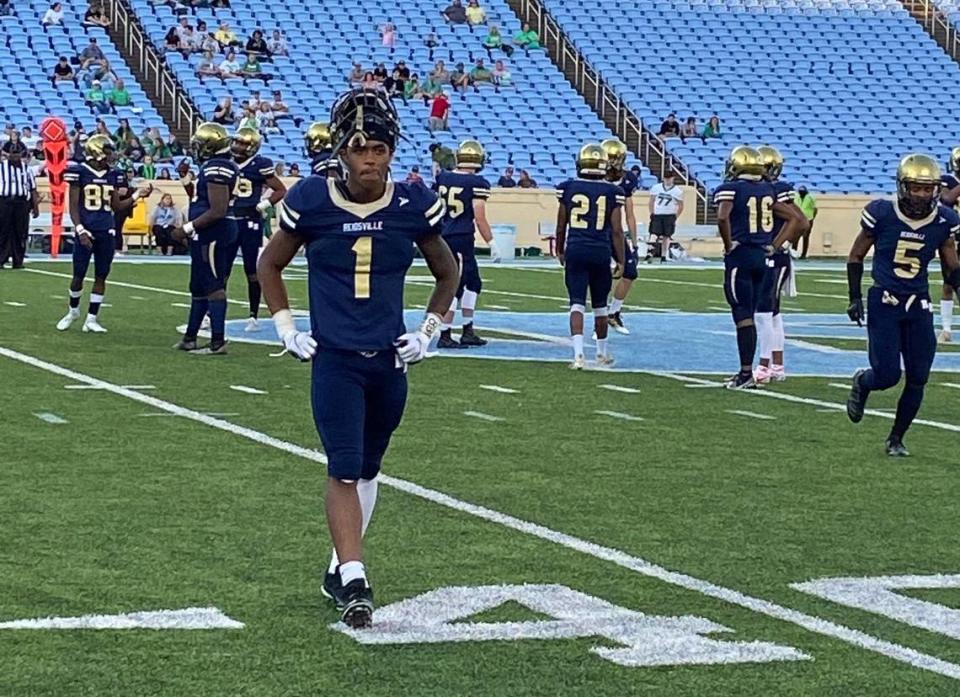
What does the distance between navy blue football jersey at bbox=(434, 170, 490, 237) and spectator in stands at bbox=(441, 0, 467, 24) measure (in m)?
23.3

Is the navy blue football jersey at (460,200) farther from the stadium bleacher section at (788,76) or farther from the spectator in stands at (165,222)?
the stadium bleacher section at (788,76)

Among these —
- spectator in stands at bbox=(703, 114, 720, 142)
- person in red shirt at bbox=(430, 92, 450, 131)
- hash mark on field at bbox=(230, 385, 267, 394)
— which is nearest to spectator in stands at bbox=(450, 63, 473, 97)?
person in red shirt at bbox=(430, 92, 450, 131)

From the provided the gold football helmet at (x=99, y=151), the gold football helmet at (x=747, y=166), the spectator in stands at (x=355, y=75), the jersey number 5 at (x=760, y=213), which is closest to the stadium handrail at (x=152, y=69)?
the spectator in stands at (x=355, y=75)

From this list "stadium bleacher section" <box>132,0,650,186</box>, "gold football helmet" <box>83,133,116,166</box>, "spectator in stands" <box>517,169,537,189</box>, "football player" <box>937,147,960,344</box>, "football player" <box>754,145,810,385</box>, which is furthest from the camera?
"stadium bleacher section" <box>132,0,650,186</box>

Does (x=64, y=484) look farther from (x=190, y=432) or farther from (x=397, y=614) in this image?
(x=397, y=614)

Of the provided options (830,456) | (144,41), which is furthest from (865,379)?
(144,41)

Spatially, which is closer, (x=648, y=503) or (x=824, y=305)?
(x=648, y=503)

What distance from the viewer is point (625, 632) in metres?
5.77

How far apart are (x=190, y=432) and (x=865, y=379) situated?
135 inches

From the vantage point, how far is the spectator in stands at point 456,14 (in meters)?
38.8

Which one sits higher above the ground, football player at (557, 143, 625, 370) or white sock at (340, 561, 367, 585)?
football player at (557, 143, 625, 370)

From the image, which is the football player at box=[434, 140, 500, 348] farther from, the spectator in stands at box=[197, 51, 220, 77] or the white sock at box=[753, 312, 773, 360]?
the spectator in stands at box=[197, 51, 220, 77]

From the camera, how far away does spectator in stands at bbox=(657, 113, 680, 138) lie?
3684cm

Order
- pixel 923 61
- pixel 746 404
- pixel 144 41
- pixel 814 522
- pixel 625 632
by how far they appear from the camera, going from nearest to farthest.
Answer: pixel 625 632, pixel 814 522, pixel 746 404, pixel 144 41, pixel 923 61
